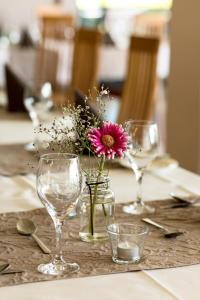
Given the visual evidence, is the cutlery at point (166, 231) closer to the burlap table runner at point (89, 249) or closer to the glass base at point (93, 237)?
the burlap table runner at point (89, 249)

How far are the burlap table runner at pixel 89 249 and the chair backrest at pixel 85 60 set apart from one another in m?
2.34

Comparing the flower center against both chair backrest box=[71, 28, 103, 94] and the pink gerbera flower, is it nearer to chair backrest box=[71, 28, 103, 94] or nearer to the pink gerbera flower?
the pink gerbera flower

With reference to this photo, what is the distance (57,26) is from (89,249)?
17.9 ft

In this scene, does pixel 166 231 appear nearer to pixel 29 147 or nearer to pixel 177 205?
pixel 177 205

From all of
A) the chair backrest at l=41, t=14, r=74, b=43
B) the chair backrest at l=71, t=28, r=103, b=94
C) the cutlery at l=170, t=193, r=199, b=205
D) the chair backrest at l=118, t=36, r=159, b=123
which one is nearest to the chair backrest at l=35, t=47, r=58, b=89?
the chair backrest at l=71, t=28, r=103, b=94

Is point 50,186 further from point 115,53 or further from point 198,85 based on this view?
point 115,53

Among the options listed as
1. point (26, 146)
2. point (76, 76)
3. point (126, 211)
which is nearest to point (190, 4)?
point (76, 76)

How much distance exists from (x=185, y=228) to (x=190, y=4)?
1.88 metres

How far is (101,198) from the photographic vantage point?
1.37 m

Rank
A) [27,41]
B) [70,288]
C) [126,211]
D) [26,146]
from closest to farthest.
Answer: [70,288]
[126,211]
[26,146]
[27,41]

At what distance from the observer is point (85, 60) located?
3.85 metres

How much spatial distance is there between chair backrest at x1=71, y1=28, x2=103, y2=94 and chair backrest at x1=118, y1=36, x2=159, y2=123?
66 cm

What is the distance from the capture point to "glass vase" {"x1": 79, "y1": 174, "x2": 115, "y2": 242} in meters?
1.36

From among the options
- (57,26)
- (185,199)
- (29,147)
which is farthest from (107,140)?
(57,26)
